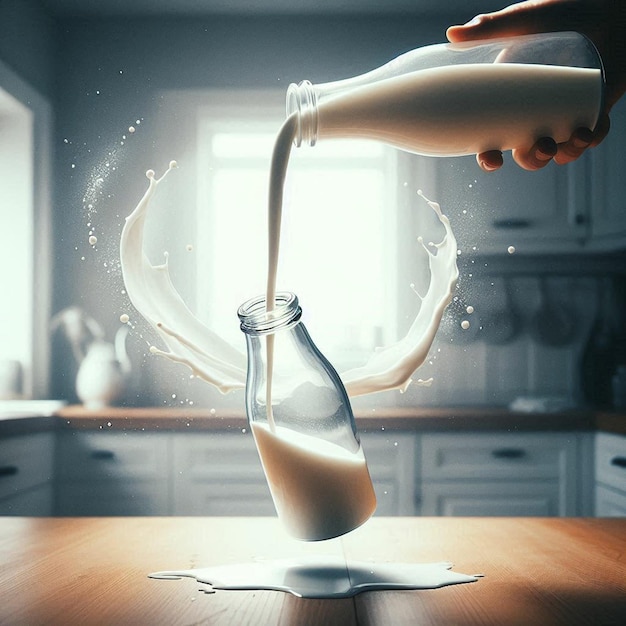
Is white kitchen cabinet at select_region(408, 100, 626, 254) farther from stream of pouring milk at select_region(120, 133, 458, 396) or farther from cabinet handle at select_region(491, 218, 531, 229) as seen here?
stream of pouring milk at select_region(120, 133, 458, 396)

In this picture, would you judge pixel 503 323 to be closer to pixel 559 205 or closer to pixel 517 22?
pixel 559 205

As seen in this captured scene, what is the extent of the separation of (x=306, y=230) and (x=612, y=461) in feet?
2.22

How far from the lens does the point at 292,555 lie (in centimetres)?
65

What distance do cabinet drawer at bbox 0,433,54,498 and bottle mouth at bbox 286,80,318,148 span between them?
884 mm

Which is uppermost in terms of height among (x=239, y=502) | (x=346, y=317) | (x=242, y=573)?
(x=346, y=317)

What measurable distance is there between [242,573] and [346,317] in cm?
78

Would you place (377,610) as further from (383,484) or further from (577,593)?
(383,484)

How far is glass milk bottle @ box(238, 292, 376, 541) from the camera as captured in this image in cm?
56

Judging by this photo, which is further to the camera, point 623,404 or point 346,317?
point 623,404

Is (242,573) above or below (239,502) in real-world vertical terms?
above

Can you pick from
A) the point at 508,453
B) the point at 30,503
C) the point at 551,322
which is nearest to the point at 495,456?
the point at 508,453

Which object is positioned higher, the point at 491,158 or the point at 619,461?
the point at 491,158

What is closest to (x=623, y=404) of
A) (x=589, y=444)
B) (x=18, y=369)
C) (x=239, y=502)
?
(x=589, y=444)

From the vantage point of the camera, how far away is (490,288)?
1.49 m
